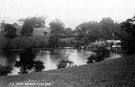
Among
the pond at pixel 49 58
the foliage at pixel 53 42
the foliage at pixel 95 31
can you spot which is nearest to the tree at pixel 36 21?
the foliage at pixel 53 42

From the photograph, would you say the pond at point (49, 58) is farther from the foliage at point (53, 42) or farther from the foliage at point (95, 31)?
the foliage at point (95, 31)

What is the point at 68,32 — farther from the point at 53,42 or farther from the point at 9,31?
the point at 9,31

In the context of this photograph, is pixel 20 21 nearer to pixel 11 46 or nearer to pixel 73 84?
pixel 11 46

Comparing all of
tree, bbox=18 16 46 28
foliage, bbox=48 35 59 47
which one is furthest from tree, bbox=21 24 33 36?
foliage, bbox=48 35 59 47

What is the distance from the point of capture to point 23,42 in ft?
176

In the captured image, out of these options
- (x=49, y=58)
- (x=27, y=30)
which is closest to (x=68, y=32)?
(x=27, y=30)

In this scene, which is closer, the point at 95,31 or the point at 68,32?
the point at 95,31

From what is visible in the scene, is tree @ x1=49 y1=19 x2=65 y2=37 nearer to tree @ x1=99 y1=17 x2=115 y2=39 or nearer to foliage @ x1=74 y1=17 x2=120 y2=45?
foliage @ x1=74 y1=17 x2=120 y2=45

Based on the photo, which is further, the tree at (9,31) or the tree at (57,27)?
the tree at (57,27)

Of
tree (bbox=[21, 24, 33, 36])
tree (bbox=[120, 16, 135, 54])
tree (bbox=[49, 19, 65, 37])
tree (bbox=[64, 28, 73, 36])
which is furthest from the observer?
tree (bbox=[64, 28, 73, 36])

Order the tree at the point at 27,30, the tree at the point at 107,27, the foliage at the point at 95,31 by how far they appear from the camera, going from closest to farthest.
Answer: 1. the tree at the point at 107,27
2. the foliage at the point at 95,31
3. the tree at the point at 27,30

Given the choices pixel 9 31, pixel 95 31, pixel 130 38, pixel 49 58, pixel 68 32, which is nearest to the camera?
pixel 130 38

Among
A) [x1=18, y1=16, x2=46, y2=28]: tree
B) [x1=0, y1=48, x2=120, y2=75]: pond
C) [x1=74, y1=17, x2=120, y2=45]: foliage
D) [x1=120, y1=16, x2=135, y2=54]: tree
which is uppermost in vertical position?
[x1=18, y1=16, x2=46, y2=28]: tree

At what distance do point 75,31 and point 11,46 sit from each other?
22.5 m
